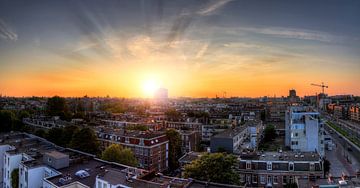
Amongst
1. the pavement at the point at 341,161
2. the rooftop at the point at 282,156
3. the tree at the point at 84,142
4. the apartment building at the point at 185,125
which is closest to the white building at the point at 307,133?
the pavement at the point at 341,161

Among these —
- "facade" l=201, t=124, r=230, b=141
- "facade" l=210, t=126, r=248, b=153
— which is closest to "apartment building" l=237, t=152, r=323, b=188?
"facade" l=210, t=126, r=248, b=153

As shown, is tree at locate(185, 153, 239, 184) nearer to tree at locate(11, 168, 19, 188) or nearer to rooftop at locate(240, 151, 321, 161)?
rooftop at locate(240, 151, 321, 161)

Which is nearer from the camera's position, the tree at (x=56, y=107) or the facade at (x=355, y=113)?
the tree at (x=56, y=107)

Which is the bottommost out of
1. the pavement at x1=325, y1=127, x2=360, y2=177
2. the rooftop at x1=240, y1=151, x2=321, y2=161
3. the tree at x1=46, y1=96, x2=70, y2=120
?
the pavement at x1=325, y1=127, x2=360, y2=177

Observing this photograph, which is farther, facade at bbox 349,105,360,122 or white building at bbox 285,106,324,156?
facade at bbox 349,105,360,122

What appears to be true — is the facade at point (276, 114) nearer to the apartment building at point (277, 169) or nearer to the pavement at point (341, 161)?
the pavement at point (341, 161)

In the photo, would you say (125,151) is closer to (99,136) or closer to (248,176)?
(248,176)
